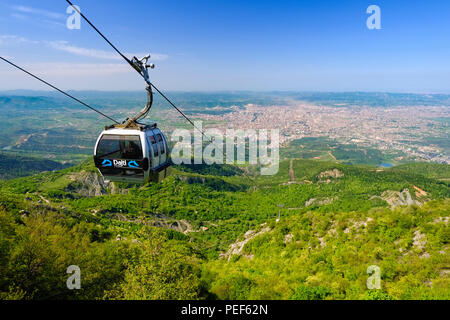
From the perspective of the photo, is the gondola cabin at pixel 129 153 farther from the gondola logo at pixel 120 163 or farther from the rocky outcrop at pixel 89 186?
the rocky outcrop at pixel 89 186

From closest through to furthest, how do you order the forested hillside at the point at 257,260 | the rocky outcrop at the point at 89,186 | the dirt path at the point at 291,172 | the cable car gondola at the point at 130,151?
1. the cable car gondola at the point at 130,151
2. the forested hillside at the point at 257,260
3. the rocky outcrop at the point at 89,186
4. the dirt path at the point at 291,172

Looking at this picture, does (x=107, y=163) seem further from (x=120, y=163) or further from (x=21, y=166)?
(x=21, y=166)

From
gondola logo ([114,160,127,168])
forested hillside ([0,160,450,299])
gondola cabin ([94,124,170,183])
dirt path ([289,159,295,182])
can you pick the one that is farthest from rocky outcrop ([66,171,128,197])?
dirt path ([289,159,295,182])

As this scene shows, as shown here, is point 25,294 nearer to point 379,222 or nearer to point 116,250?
point 116,250

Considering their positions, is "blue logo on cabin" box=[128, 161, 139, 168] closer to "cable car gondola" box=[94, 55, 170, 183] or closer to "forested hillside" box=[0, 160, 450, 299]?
"cable car gondola" box=[94, 55, 170, 183]

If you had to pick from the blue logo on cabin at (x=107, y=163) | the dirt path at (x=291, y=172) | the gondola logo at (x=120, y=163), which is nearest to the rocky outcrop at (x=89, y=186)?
the blue logo on cabin at (x=107, y=163)

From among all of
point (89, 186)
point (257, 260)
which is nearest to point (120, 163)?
point (257, 260)
